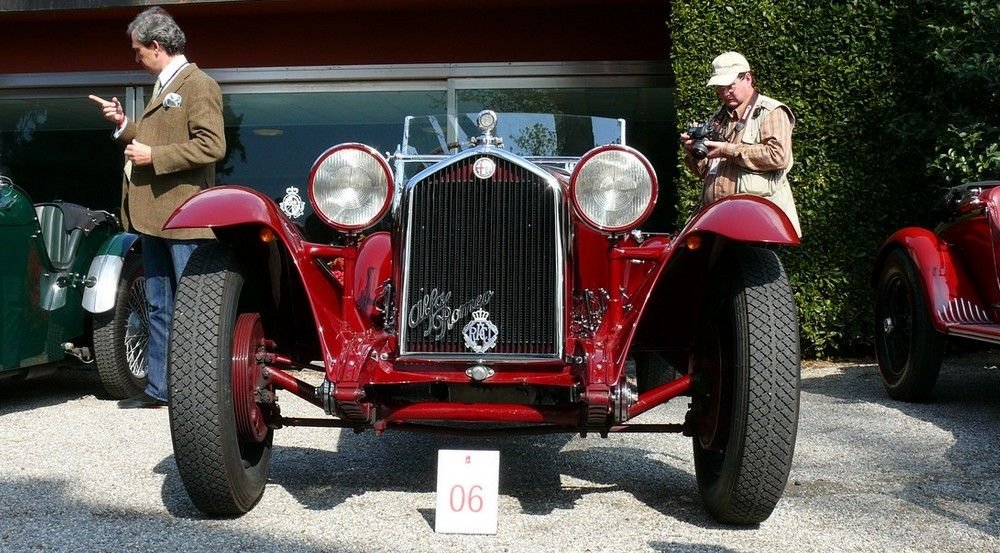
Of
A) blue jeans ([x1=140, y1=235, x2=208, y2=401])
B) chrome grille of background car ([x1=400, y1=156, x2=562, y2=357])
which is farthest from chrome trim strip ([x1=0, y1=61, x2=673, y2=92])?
chrome grille of background car ([x1=400, y1=156, x2=562, y2=357])

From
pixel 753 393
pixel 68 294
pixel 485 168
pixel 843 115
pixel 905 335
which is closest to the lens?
pixel 753 393

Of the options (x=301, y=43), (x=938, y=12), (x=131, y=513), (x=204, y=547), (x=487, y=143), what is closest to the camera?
(x=204, y=547)

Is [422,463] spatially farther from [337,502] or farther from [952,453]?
[952,453]

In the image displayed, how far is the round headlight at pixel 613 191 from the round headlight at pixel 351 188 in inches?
23.6

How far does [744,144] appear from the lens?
4043 millimetres

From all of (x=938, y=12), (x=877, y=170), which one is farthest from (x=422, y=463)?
(x=938, y=12)

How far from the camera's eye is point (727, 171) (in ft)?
13.8

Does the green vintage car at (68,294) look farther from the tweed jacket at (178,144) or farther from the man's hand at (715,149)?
the man's hand at (715,149)

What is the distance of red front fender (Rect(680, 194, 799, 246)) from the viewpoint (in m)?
2.60

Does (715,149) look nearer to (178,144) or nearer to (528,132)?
(528,132)

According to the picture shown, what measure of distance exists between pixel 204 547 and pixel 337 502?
0.54 meters

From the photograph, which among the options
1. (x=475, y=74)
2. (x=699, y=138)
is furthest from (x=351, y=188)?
(x=475, y=74)

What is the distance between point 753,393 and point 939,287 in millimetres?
2457

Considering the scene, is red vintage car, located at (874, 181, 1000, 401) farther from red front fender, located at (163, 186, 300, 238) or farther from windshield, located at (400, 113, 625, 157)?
red front fender, located at (163, 186, 300, 238)
